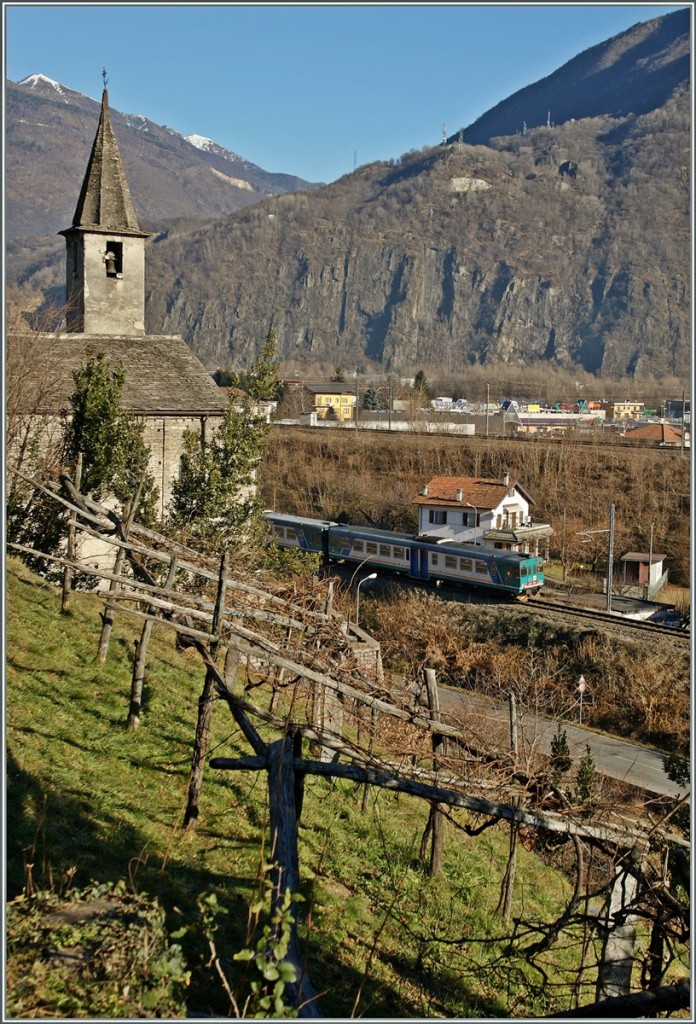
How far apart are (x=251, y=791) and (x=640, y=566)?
31137 millimetres

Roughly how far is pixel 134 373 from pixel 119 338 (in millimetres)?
1853

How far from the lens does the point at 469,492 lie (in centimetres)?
3888

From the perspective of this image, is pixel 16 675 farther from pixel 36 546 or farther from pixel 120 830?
pixel 36 546

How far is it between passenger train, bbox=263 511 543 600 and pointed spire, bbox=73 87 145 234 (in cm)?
1060

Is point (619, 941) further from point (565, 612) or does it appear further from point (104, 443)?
point (565, 612)

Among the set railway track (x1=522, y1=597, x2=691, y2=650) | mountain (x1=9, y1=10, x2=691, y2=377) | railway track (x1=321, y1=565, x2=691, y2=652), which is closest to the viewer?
railway track (x1=522, y1=597, x2=691, y2=650)

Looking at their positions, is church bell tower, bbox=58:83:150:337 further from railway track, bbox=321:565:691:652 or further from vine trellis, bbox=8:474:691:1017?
vine trellis, bbox=8:474:691:1017

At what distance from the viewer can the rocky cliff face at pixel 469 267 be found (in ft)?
442

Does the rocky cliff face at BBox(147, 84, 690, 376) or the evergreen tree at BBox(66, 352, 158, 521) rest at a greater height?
the rocky cliff face at BBox(147, 84, 690, 376)

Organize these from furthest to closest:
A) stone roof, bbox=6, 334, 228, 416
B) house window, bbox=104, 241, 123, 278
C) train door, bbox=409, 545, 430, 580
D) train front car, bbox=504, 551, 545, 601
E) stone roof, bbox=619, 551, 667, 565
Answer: stone roof, bbox=619, 551, 667, 565 → train door, bbox=409, 545, 430, 580 → train front car, bbox=504, 551, 545, 601 → house window, bbox=104, 241, 123, 278 → stone roof, bbox=6, 334, 228, 416

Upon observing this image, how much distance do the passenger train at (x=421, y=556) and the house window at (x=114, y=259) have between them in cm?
935

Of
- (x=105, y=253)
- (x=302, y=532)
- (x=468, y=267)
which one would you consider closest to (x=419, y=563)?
(x=302, y=532)

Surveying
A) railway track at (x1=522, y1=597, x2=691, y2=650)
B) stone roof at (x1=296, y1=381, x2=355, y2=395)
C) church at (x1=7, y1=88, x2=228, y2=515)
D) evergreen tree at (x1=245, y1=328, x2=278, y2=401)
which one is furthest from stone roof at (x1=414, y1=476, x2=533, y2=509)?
stone roof at (x1=296, y1=381, x2=355, y2=395)

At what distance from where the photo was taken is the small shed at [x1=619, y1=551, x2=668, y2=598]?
3569 centimetres
